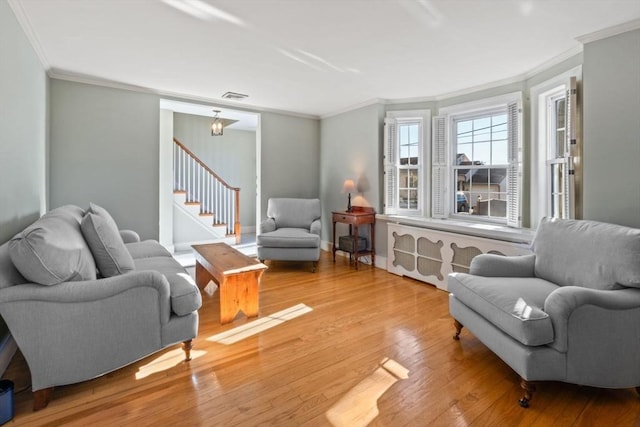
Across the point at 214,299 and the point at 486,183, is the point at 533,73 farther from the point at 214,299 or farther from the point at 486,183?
the point at 214,299

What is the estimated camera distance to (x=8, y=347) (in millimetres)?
2041

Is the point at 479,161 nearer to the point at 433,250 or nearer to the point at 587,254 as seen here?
the point at 433,250

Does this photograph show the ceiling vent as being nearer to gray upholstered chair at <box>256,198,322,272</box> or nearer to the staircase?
gray upholstered chair at <box>256,198,322,272</box>

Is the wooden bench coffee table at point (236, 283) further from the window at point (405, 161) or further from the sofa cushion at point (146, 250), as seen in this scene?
the window at point (405, 161)

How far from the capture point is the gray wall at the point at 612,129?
239 centimetres

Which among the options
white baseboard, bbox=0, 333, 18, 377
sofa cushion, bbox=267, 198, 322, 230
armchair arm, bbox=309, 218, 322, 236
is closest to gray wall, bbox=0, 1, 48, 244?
white baseboard, bbox=0, 333, 18, 377

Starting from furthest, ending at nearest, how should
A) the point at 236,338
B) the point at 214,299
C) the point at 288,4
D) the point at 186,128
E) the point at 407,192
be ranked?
the point at 186,128
the point at 407,192
the point at 214,299
the point at 236,338
the point at 288,4

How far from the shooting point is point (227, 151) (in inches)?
275

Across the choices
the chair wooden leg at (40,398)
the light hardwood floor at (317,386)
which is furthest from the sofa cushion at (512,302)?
the chair wooden leg at (40,398)

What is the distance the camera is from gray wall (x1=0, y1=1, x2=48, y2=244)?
2053 millimetres

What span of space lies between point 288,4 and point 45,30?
206cm

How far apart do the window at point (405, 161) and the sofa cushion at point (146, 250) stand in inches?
119

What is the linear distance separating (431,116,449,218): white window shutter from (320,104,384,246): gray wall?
2.44ft

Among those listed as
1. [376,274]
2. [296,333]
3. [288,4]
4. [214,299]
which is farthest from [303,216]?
[288,4]
